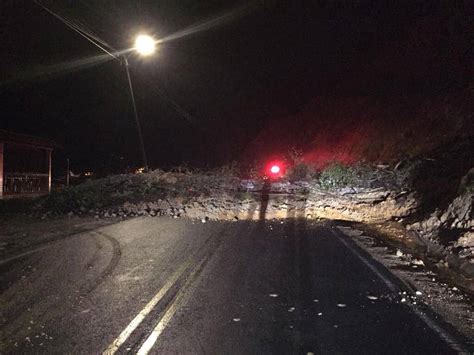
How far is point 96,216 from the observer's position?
44.2 feet

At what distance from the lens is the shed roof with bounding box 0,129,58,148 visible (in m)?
18.1

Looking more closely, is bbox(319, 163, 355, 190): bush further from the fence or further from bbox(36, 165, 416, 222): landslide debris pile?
the fence

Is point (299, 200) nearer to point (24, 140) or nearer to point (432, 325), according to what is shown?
point (432, 325)

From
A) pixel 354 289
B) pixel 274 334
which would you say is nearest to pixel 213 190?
pixel 354 289

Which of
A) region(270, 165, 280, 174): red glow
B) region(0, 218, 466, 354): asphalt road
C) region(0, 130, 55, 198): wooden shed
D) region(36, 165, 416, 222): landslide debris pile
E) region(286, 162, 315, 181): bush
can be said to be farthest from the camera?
region(270, 165, 280, 174): red glow

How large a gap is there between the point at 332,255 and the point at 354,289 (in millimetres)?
2098

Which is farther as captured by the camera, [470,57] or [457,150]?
[470,57]

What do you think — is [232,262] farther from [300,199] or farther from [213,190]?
[213,190]

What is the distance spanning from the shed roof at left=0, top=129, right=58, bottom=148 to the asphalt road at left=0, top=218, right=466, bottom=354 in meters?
11.0

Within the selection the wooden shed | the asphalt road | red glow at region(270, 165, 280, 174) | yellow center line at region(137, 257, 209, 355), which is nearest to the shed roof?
the wooden shed

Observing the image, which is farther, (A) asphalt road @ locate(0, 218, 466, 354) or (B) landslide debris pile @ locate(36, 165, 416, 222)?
(B) landslide debris pile @ locate(36, 165, 416, 222)

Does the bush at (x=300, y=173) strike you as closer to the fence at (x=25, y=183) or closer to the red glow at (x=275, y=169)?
the red glow at (x=275, y=169)

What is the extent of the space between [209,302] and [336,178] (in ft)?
42.4

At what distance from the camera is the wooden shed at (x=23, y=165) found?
18719 mm
